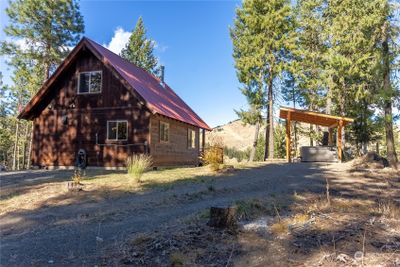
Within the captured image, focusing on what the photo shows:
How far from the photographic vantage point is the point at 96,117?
17625 mm

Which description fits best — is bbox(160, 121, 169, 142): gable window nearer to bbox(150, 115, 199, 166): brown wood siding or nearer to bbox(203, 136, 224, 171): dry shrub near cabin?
bbox(150, 115, 199, 166): brown wood siding

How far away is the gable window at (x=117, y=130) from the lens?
17.1 m

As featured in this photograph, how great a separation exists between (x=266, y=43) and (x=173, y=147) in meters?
12.0

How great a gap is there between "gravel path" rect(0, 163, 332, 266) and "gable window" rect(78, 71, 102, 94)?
9.48 m

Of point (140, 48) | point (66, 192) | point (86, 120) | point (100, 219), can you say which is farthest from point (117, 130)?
point (140, 48)

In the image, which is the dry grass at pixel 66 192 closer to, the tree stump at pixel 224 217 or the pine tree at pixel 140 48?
the tree stump at pixel 224 217

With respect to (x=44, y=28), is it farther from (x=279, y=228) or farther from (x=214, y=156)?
(x=279, y=228)

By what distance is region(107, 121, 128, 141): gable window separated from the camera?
56.1 ft

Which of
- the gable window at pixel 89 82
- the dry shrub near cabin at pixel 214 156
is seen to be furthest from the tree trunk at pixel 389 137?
the gable window at pixel 89 82

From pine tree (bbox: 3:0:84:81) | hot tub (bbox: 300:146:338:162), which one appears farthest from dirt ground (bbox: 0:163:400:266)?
pine tree (bbox: 3:0:84:81)

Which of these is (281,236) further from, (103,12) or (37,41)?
(37,41)

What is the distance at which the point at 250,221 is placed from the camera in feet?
19.5

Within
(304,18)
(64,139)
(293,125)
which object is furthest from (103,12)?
(293,125)

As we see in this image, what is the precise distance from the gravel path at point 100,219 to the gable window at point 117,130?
7163mm
